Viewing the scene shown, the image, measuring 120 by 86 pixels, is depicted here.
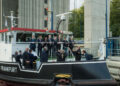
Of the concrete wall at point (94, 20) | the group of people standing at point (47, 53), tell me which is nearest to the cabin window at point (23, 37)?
the group of people standing at point (47, 53)

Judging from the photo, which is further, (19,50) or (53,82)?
(19,50)

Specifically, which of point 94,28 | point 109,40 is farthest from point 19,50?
point 94,28

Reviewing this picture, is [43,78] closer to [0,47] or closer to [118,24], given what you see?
[0,47]

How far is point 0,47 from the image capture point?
8445 mm

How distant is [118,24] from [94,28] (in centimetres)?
2326

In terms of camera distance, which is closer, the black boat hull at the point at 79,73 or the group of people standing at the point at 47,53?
the black boat hull at the point at 79,73

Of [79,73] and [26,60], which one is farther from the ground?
[26,60]

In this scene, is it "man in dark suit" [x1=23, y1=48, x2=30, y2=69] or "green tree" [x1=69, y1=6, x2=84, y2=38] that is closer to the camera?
"man in dark suit" [x1=23, y1=48, x2=30, y2=69]

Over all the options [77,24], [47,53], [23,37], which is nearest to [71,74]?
[47,53]

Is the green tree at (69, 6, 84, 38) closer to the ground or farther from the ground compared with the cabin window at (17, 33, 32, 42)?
farther from the ground

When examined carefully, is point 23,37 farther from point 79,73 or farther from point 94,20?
point 94,20

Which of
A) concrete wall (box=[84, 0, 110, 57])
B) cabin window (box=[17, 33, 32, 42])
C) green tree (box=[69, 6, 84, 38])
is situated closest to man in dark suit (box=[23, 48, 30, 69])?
cabin window (box=[17, 33, 32, 42])

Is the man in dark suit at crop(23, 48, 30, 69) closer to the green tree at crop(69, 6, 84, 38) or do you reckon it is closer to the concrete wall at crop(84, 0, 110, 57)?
the concrete wall at crop(84, 0, 110, 57)

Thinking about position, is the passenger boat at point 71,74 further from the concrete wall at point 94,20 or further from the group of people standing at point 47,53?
the concrete wall at point 94,20
